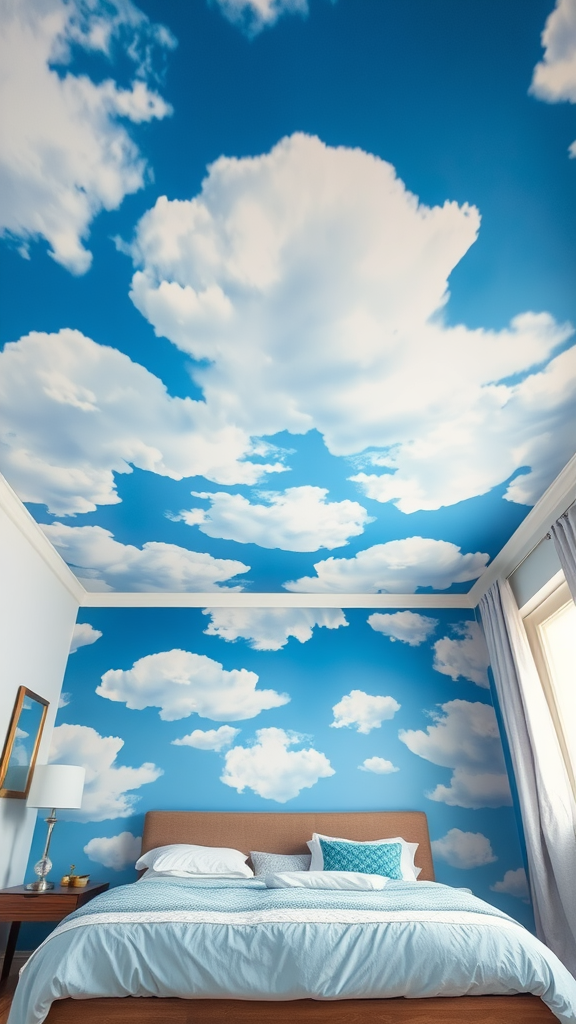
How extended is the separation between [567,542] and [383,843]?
95.3 inches

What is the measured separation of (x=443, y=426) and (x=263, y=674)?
2.87 m

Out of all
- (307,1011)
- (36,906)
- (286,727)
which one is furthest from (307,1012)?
(286,727)

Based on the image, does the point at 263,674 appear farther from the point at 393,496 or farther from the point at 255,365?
the point at 255,365

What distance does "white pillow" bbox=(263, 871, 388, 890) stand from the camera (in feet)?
11.0

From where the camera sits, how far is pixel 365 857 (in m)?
4.04

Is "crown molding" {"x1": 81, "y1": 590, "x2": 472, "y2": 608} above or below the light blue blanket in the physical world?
above

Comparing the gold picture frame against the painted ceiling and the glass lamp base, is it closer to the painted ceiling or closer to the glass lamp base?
the glass lamp base

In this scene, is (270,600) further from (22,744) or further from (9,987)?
(9,987)

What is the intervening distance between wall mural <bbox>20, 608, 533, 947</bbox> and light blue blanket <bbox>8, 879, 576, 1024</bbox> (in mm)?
2268

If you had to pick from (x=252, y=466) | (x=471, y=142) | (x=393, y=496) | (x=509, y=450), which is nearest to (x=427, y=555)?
(x=393, y=496)

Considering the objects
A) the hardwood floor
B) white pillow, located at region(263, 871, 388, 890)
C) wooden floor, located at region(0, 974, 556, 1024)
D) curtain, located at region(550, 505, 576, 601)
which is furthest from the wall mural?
wooden floor, located at region(0, 974, 556, 1024)

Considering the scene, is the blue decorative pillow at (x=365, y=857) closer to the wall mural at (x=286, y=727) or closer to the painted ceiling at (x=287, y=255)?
the wall mural at (x=286, y=727)

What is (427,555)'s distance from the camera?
481 cm

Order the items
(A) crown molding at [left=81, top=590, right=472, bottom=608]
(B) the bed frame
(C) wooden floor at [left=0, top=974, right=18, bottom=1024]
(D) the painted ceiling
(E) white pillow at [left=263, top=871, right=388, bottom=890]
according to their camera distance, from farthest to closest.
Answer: (A) crown molding at [left=81, top=590, right=472, bottom=608] < (E) white pillow at [left=263, top=871, right=388, bottom=890] < (C) wooden floor at [left=0, top=974, right=18, bottom=1024] < (B) the bed frame < (D) the painted ceiling
